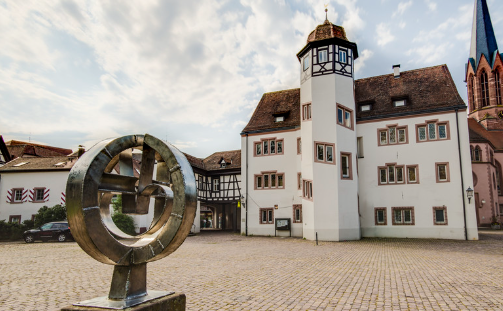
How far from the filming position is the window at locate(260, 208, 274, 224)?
31.0m

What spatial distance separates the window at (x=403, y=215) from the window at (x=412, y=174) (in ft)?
6.79

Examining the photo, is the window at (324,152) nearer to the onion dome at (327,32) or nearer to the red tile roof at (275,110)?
the red tile roof at (275,110)

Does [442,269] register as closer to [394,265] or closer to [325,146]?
[394,265]

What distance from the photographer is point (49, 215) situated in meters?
29.7

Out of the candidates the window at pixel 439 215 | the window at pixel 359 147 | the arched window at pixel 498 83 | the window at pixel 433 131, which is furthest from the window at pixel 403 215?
the arched window at pixel 498 83

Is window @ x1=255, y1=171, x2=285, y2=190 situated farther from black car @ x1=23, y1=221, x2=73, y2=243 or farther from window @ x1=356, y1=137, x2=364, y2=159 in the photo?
black car @ x1=23, y1=221, x2=73, y2=243

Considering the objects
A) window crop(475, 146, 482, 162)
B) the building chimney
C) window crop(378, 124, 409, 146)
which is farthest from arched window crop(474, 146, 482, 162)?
window crop(378, 124, 409, 146)

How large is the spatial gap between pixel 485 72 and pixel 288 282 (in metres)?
68.6

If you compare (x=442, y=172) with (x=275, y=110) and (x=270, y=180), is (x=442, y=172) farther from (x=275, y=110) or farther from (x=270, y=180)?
(x=275, y=110)

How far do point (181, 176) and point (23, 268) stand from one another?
11.3m

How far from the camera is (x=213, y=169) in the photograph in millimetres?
37281

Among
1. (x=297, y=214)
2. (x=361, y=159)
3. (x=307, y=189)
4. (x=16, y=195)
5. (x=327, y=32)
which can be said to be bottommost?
(x=297, y=214)

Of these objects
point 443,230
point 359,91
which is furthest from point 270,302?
point 359,91

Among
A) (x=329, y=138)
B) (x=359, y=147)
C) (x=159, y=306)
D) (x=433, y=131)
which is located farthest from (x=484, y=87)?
(x=159, y=306)
